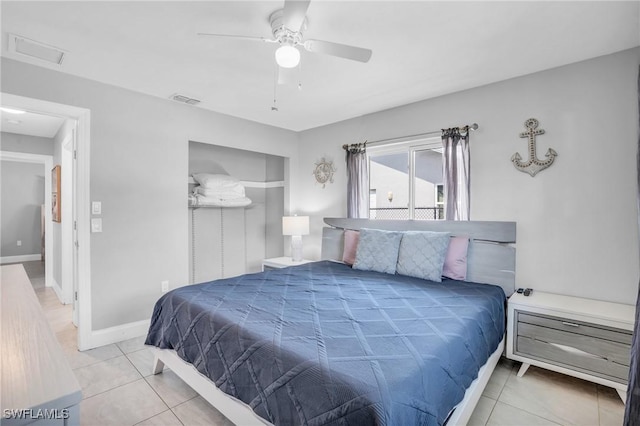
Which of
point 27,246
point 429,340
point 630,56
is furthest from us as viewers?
point 27,246

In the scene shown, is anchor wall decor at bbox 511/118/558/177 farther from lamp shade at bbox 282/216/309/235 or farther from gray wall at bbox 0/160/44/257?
gray wall at bbox 0/160/44/257

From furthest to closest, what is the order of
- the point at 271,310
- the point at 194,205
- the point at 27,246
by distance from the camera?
the point at 27,246, the point at 194,205, the point at 271,310

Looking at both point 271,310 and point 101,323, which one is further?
point 101,323

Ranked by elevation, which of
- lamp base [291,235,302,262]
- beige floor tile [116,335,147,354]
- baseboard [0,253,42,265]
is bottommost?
beige floor tile [116,335,147,354]

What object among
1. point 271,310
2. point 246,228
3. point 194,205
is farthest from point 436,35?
point 246,228

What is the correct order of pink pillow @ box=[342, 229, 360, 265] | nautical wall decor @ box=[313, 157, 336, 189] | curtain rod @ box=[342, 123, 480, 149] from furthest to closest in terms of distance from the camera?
1. nautical wall decor @ box=[313, 157, 336, 189]
2. pink pillow @ box=[342, 229, 360, 265]
3. curtain rod @ box=[342, 123, 480, 149]

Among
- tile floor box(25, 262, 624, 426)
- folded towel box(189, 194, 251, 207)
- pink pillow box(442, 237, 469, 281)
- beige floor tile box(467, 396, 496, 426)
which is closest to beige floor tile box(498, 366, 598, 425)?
tile floor box(25, 262, 624, 426)

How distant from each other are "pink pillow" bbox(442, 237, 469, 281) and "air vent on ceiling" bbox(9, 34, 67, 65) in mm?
3723

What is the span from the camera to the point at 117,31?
216cm

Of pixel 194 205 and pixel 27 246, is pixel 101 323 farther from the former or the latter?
pixel 27 246

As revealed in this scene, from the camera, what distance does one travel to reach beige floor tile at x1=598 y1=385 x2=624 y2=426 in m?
1.93

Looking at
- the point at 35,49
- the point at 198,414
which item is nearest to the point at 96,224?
the point at 35,49

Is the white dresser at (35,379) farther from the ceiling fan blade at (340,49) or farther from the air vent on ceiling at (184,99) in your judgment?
the air vent on ceiling at (184,99)

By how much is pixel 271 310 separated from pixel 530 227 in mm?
2431
